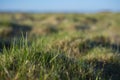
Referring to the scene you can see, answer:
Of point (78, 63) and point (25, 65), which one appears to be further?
point (78, 63)

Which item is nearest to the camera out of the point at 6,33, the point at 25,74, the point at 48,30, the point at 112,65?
the point at 25,74

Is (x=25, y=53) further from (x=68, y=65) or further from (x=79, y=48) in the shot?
(x=79, y=48)

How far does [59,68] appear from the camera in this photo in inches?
158

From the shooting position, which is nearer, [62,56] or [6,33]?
[62,56]

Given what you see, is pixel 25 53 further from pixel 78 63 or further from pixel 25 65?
pixel 78 63

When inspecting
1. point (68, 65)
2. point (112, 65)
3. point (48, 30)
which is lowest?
point (48, 30)

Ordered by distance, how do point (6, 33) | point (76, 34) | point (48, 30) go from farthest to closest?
point (48, 30), point (6, 33), point (76, 34)

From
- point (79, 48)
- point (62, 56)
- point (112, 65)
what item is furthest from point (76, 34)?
point (62, 56)

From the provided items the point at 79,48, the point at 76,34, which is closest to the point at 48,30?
the point at 76,34

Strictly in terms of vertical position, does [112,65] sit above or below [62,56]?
below

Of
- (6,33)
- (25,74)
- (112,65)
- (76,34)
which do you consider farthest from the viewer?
(6,33)

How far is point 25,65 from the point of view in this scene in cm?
390

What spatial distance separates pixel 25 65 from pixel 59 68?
38cm

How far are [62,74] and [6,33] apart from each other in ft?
28.3
